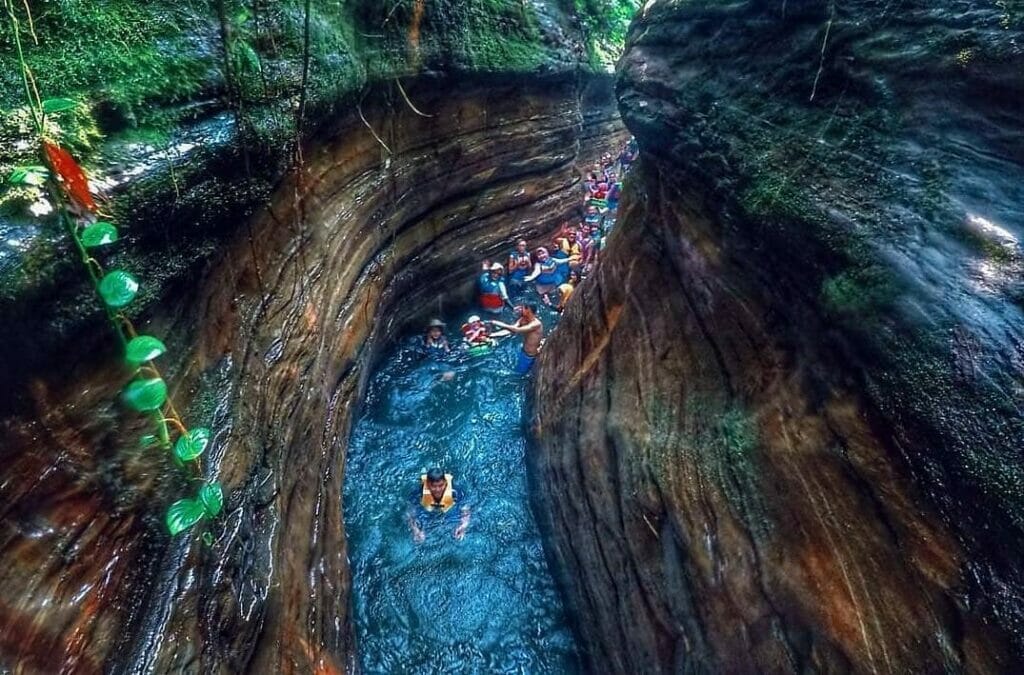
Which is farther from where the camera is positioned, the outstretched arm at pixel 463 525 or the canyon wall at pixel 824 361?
the outstretched arm at pixel 463 525

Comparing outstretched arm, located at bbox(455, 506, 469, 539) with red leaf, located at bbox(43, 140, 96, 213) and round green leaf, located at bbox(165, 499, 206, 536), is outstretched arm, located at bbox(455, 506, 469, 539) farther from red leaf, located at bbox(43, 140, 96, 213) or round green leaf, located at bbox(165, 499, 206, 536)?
red leaf, located at bbox(43, 140, 96, 213)

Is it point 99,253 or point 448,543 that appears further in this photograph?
point 448,543

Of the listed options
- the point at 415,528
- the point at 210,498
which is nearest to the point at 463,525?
the point at 415,528

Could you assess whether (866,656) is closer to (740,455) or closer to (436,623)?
(740,455)

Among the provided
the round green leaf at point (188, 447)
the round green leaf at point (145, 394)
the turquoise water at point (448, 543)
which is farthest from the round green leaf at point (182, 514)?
the turquoise water at point (448, 543)

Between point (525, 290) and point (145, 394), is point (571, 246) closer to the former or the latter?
point (525, 290)

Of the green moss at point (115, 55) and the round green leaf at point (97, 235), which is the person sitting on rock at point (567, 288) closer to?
the green moss at point (115, 55)
